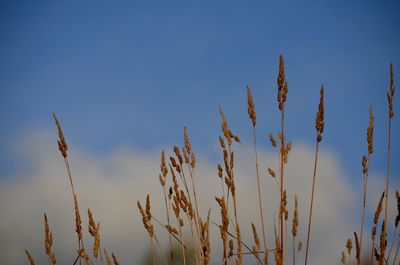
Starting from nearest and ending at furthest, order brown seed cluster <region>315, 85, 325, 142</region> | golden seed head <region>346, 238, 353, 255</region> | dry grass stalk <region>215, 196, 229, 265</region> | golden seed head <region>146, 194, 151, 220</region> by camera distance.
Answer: dry grass stalk <region>215, 196, 229, 265</region> < brown seed cluster <region>315, 85, 325, 142</region> < golden seed head <region>146, 194, 151, 220</region> < golden seed head <region>346, 238, 353, 255</region>

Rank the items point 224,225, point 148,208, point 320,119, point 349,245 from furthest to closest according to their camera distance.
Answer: point 349,245 → point 148,208 → point 320,119 → point 224,225

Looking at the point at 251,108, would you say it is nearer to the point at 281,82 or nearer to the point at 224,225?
the point at 281,82

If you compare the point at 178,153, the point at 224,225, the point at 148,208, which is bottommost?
the point at 224,225

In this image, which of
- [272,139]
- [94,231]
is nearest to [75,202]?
[94,231]

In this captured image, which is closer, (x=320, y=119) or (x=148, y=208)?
(x=320, y=119)

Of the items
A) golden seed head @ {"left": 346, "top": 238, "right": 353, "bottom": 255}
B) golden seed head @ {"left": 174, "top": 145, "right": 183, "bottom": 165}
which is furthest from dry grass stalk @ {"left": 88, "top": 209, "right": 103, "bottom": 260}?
golden seed head @ {"left": 346, "top": 238, "right": 353, "bottom": 255}

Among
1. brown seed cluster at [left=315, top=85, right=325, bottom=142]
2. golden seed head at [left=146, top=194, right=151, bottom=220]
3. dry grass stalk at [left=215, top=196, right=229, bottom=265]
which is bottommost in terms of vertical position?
dry grass stalk at [left=215, top=196, right=229, bottom=265]

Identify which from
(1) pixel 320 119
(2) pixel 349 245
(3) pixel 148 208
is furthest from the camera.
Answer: (2) pixel 349 245

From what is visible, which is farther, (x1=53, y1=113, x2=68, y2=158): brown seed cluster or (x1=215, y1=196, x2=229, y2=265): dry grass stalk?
(x1=53, y1=113, x2=68, y2=158): brown seed cluster

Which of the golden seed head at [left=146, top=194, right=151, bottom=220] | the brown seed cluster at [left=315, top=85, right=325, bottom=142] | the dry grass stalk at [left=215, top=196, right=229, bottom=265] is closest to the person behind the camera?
the dry grass stalk at [left=215, top=196, right=229, bottom=265]

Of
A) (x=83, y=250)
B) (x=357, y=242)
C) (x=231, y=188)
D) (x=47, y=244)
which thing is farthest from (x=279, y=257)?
(x=47, y=244)

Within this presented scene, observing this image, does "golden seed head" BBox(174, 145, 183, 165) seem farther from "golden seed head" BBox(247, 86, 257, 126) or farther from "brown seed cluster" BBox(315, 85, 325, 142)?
"brown seed cluster" BBox(315, 85, 325, 142)

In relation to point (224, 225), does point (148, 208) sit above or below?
above

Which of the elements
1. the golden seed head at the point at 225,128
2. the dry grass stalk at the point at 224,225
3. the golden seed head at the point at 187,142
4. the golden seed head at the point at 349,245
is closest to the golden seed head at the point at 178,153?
the golden seed head at the point at 187,142
